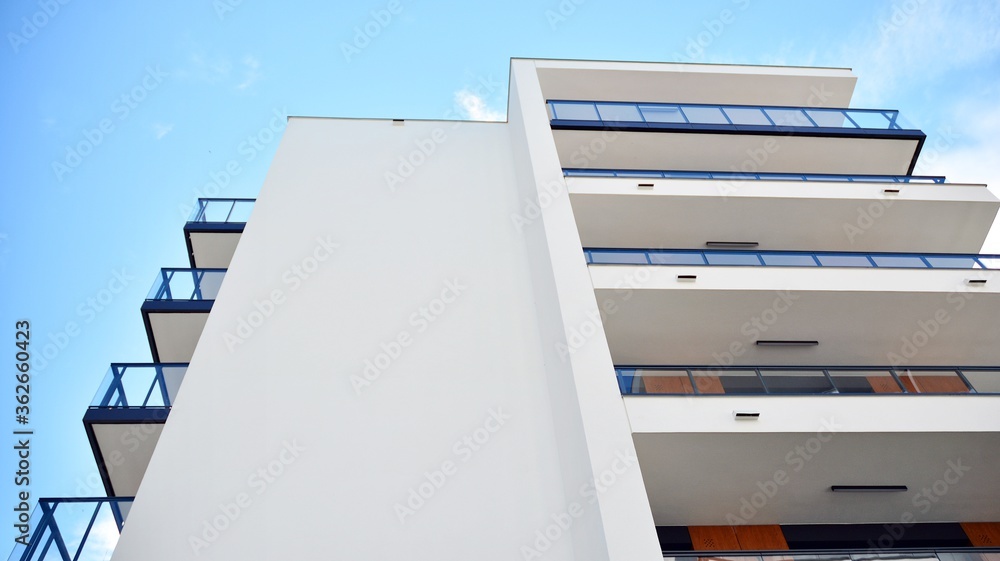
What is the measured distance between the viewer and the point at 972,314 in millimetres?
9812

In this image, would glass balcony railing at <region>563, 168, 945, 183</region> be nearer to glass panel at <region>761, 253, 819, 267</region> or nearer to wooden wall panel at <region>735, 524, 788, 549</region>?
glass panel at <region>761, 253, 819, 267</region>

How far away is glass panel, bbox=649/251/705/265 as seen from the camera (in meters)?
9.76

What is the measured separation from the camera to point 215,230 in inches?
460

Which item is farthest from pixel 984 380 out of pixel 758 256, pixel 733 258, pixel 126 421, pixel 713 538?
pixel 126 421

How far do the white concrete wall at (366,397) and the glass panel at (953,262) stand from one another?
19.3 ft

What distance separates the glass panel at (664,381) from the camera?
7.97 metres

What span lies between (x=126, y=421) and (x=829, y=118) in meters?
13.8

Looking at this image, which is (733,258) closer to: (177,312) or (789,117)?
(789,117)

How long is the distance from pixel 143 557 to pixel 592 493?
4.45 meters

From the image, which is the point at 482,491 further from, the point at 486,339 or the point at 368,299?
the point at 368,299

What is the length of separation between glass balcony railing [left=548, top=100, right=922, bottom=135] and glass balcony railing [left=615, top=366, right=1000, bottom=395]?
6294mm

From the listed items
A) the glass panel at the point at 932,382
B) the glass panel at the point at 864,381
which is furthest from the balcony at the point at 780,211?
the glass panel at the point at 932,382

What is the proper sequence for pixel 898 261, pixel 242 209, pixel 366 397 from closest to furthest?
1. pixel 366 397
2. pixel 898 261
3. pixel 242 209

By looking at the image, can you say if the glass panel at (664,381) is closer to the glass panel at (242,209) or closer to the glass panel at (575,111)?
the glass panel at (575,111)
